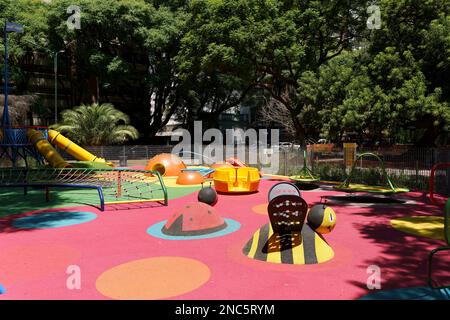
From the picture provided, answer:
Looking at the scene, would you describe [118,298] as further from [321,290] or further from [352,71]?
[352,71]

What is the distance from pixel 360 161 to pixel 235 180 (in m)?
9.36

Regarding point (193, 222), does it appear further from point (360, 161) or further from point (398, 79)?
point (360, 161)

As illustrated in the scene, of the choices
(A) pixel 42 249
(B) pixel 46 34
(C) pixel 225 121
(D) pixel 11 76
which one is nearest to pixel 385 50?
(A) pixel 42 249

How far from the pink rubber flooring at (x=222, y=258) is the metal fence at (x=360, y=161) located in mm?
6038

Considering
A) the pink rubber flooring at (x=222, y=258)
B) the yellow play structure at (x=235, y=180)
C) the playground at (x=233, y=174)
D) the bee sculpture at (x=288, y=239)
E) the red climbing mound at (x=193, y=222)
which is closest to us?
the pink rubber flooring at (x=222, y=258)

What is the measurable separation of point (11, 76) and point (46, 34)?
5.47m

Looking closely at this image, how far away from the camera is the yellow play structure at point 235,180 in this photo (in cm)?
1535

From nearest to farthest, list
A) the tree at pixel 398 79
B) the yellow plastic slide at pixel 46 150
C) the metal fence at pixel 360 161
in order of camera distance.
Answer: the tree at pixel 398 79 → the metal fence at pixel 360 161 → the yellow plastic slide at pixel 46 150

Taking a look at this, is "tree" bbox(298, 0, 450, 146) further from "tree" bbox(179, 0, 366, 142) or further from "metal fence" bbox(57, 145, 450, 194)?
"tree" bbox(179, 0, 366, 142)

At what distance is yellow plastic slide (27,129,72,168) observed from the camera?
19141mm

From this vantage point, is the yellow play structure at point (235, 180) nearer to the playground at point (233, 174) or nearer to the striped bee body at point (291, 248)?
the playground at point (233, 174)

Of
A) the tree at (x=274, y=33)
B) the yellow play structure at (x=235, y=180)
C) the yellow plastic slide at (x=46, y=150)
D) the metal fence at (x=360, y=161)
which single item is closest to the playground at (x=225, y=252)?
the yellow play structure at (x=235, y=180)

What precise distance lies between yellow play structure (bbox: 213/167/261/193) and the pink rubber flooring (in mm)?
4091

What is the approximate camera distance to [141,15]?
34906 millimetres
